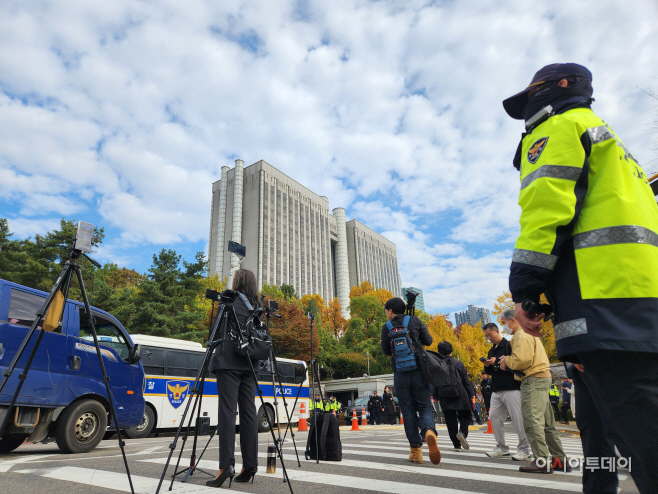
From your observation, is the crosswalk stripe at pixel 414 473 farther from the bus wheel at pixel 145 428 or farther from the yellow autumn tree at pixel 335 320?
the yellow autumn tree at pixel 335 320

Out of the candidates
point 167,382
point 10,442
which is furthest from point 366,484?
point 167,382

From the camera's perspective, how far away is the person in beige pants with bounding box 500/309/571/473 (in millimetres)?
4648

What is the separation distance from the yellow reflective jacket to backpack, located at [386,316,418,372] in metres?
3.59

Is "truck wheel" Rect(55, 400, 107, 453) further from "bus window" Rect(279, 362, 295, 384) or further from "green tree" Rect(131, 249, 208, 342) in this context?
"green tree" Rect(131, 249, 208, 342)

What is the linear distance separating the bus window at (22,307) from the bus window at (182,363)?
8.05 m

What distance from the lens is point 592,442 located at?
2.12 m

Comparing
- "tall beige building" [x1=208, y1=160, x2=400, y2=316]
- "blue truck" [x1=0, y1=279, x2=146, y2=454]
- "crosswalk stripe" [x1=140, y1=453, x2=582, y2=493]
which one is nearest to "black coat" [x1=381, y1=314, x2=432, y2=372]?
"crosswalk stripe" [x1=140, y1=453, x2=582, y2=493]

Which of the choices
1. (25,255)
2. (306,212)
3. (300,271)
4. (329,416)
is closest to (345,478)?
(329,416)

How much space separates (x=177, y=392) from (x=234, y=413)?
37.7ft

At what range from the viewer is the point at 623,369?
66.3 inches

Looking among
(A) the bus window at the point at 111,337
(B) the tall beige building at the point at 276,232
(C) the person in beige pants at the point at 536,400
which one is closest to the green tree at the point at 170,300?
(A) the bus window at the point at 111,337

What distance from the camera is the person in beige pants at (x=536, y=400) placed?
4.65m

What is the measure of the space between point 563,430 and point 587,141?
54.0 feet

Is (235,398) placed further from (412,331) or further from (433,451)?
(412,331)
